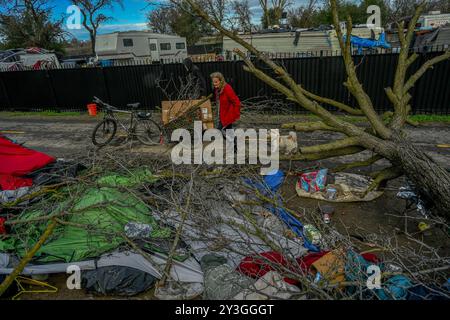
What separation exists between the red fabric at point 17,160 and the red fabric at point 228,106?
10.2 feet

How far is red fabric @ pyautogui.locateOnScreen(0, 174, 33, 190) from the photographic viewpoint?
4250 millimetres

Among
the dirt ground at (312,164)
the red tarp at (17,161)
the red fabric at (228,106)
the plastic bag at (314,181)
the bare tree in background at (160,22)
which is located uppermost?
the bare tree in background at (160,22)

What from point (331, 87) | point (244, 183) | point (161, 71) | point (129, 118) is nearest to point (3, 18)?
point (161, 71)

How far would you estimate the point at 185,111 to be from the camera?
6.59 m

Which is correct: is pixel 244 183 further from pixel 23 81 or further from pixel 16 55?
pixel 16 55

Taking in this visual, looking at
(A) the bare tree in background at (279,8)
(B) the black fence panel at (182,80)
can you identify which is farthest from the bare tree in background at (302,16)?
(B) the black fence panel at (182,80)

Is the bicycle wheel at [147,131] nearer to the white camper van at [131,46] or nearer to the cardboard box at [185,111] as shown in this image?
the cardboard box at [185,111]

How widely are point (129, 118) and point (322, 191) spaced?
4770 mm

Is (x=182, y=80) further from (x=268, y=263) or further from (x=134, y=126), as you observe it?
(x=268, y=263)

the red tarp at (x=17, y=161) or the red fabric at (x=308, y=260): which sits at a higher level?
the red tarp at (x=17, y=161)

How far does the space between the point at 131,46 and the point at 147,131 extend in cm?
1752

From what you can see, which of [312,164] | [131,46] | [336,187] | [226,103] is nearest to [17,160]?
[226,103]

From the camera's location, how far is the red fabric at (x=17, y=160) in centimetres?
441

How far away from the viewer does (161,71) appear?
1058 cm
